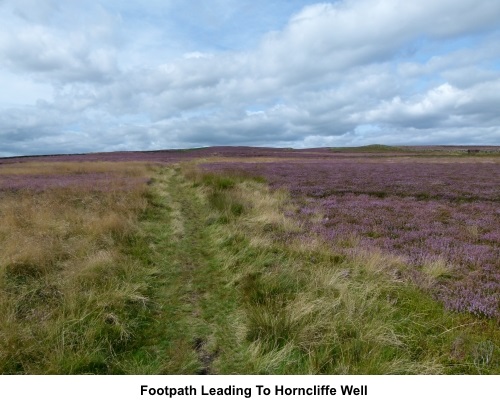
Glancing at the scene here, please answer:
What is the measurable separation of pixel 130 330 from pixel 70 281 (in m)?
1.93

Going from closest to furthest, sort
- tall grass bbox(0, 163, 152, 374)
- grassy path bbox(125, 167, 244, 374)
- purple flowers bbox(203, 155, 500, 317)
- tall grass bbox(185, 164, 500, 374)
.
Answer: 1. tall grass bbox(185, 164, 500, 374)
2. tall grass bbox(0, 163, 152, 374)
3. grassy path bbox(125, 167, 244, 374)
4. purple flowers bbox(203, 155, 500, 317)

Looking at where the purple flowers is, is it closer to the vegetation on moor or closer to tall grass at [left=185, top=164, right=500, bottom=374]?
the vegetation on moor

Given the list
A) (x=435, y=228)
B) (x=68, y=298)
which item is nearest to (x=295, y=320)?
(x=68, y=298)

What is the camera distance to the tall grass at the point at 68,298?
4066 millimetres

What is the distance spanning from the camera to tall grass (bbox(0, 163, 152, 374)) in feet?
13.3

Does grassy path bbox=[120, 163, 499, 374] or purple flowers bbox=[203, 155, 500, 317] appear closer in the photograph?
grassy path bbox=[120, 163, 499, 374]

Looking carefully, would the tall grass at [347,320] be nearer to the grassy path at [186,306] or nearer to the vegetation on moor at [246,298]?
the vegetation on moor at [246,298]

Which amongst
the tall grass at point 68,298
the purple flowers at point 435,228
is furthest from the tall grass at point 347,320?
the tall grass at point 68,298

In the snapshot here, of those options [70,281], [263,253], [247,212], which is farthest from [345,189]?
[70,281]

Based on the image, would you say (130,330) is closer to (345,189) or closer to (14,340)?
(14,340)

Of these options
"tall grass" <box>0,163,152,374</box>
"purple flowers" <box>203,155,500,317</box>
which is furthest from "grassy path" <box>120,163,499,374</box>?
"purple flowers" <box>203,155,500,317</box>

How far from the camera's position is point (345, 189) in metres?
21.8

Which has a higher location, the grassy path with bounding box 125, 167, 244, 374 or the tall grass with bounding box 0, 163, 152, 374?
the tall grass with bounding box 0, 163, 152, 374
